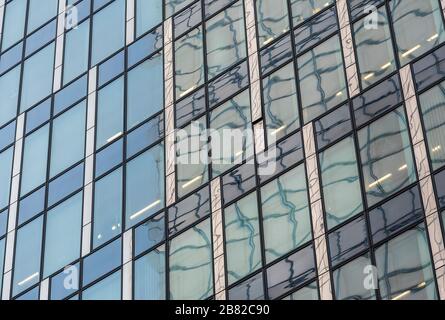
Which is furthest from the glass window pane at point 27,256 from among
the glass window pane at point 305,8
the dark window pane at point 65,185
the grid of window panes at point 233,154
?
the glass window pane at point 305,8

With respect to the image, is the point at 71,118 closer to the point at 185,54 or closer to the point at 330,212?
the point at 185,54

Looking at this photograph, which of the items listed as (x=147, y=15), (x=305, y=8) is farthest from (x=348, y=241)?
(x=147, y=15)

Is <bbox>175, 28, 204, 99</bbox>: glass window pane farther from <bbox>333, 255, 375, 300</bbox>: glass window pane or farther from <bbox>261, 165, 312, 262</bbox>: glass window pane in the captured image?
<bbox>333, 255, 375, 300</bbox>: glass window pane

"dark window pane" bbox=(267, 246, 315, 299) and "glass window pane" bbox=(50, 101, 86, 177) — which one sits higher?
"glass window pane" bbox=(50, 101, 86, 177)

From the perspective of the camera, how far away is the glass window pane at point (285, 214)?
3403cm

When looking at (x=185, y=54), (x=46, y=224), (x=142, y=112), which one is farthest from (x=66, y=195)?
(x=185, y=54)

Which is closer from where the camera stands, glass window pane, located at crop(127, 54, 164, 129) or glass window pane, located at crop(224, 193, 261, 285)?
glass window pane, located at crop(224, 193, 261, 285)

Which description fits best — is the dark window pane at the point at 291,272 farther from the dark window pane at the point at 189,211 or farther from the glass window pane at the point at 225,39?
the glass window pane at the point at 225,39

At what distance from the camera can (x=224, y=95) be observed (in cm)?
3922

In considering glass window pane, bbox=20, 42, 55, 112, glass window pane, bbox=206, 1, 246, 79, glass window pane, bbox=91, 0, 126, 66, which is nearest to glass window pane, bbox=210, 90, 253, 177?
glass window pane, bbox=206, 1, 246, 79

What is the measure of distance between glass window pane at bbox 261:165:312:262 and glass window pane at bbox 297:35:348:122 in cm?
220

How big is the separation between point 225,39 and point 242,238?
27.8ft

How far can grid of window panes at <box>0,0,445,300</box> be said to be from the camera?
32531 millimetres

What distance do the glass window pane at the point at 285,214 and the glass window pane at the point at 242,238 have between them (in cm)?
36
